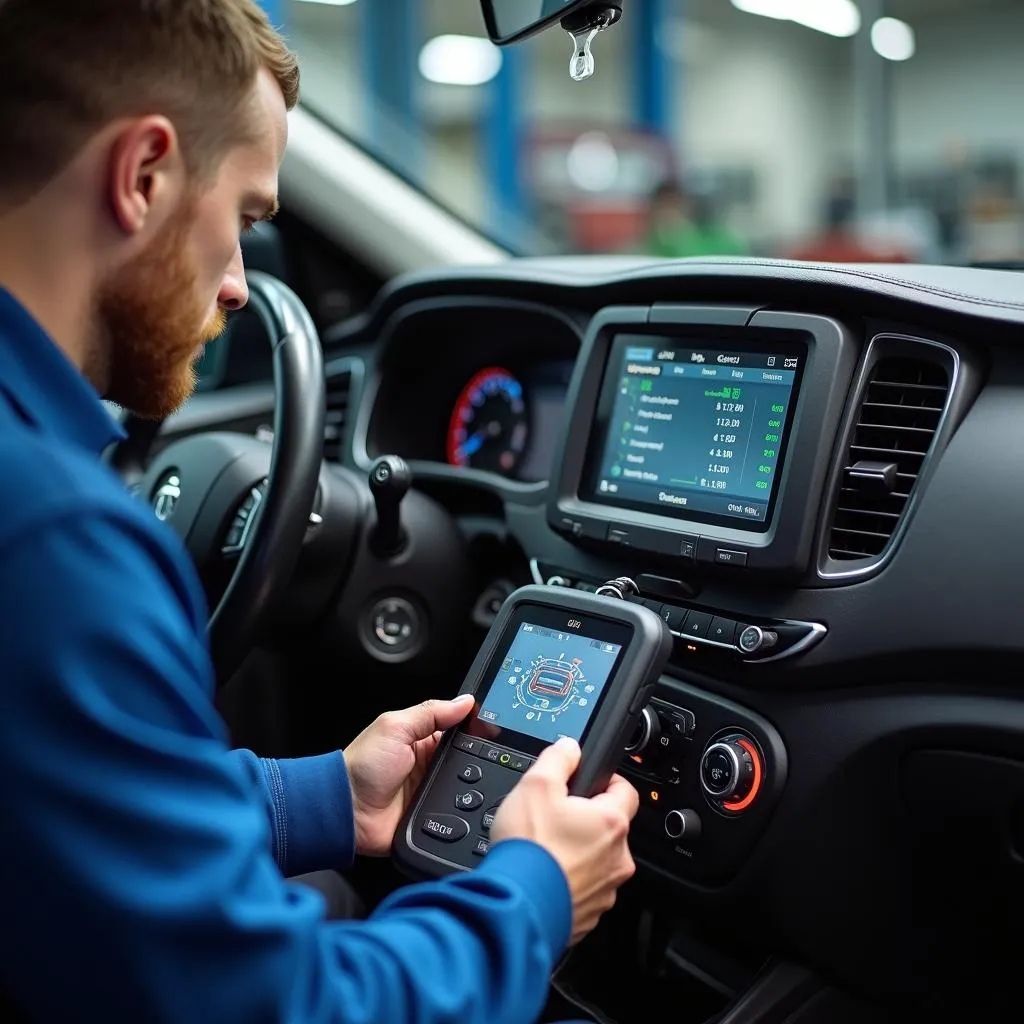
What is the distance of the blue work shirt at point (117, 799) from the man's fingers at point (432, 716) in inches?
16.9

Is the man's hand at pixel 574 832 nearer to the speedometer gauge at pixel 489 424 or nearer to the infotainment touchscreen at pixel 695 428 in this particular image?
the infotainment touchscreen at pixel 695 428

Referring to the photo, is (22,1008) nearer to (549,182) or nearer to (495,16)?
(495,16)

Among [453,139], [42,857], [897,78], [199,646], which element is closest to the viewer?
[42,857]

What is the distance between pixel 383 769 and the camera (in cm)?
121

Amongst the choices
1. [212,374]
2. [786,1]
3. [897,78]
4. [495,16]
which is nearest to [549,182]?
[786,1]

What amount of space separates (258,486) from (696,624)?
2.01 ft

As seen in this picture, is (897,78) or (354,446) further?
(897,78)

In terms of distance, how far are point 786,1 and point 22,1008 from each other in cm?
1548

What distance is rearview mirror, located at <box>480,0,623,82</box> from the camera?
1.21 metres

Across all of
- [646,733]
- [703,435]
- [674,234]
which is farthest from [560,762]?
[674,234]

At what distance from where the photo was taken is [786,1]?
48.4 ft

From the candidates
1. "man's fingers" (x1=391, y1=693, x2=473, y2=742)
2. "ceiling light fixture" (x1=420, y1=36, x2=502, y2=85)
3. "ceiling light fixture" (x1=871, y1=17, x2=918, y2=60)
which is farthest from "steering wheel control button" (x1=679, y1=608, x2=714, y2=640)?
"ceiling light fixture" (x1=871, y1=17, x2=918, y2=60)

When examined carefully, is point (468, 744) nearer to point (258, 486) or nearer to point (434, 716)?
point (434, 716)

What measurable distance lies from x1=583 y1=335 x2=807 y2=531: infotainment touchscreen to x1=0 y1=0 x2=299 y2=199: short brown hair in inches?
27.2
